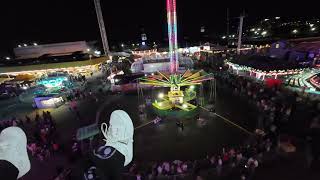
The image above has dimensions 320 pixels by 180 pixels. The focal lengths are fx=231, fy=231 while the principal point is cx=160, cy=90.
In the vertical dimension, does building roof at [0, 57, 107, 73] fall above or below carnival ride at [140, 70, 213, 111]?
above

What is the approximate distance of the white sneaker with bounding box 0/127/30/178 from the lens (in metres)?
6.17

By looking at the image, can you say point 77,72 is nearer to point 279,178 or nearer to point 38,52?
point 38,52

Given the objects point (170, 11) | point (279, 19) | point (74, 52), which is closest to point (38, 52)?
point (74, 52)

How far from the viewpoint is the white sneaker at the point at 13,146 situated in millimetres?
6168

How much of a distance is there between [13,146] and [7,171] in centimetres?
65

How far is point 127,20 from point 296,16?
49499 mm

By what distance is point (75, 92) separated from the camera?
2595 centimetres

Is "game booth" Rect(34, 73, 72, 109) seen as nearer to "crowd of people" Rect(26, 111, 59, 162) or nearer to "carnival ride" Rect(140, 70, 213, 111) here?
"crowd of people" Rect(26, 111, 59, 162)

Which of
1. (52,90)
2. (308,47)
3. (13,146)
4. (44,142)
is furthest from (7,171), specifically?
(308,47)

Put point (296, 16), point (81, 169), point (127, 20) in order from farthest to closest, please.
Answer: point (127, 20) < point (296, 16) < point (81, 169)

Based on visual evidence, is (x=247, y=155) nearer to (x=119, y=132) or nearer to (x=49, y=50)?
(x=119, y=132)

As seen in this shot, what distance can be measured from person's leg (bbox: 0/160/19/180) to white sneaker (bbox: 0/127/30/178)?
0.31ft

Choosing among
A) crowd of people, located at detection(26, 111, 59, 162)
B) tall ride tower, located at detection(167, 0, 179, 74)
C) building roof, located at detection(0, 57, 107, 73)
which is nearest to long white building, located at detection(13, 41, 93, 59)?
building roof, located at detection(0, 57, 107, 73)

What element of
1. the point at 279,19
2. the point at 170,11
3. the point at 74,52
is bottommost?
the point at 74,52
